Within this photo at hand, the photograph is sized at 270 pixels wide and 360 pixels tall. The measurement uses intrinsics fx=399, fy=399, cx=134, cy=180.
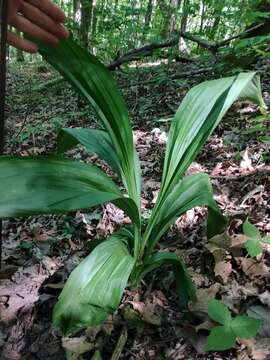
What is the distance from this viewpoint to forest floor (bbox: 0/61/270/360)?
1.27m

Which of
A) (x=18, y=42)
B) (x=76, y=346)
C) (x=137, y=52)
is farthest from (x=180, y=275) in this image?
(x=137, y=52)

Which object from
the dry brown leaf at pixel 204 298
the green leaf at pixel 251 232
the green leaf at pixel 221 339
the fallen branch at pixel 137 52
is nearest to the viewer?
the green leaf at pixel 221 339

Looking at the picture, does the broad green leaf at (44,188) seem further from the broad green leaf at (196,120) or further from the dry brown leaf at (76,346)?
the dry brown leaf at (76,346)

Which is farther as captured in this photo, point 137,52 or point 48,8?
point 137,52

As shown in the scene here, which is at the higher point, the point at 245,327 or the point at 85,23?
the point at 85,23

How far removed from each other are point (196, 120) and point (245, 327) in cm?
74

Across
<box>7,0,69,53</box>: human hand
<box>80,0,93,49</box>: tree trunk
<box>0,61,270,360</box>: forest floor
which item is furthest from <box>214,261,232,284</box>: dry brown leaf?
<box>80,0,93,49</box>: tree trunk

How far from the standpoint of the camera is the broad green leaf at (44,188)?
3.21 feet

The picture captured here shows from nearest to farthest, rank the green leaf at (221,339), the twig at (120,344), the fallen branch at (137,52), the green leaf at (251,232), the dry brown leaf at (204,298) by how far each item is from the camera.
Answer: the green leaf at (221,339) → the twig at (120,344) → the dry brown leaf at (204,298) → the green leaf at (251,232) → the fallen branch at (137,52)

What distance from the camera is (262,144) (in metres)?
2.50

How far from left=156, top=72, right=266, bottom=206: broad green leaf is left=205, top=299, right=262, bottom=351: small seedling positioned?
0.45 m

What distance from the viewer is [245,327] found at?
1.14 meters

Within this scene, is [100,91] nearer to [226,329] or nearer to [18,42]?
[18,42]

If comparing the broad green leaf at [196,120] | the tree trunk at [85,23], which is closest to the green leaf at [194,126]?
the broad green leaf at [196,120]
